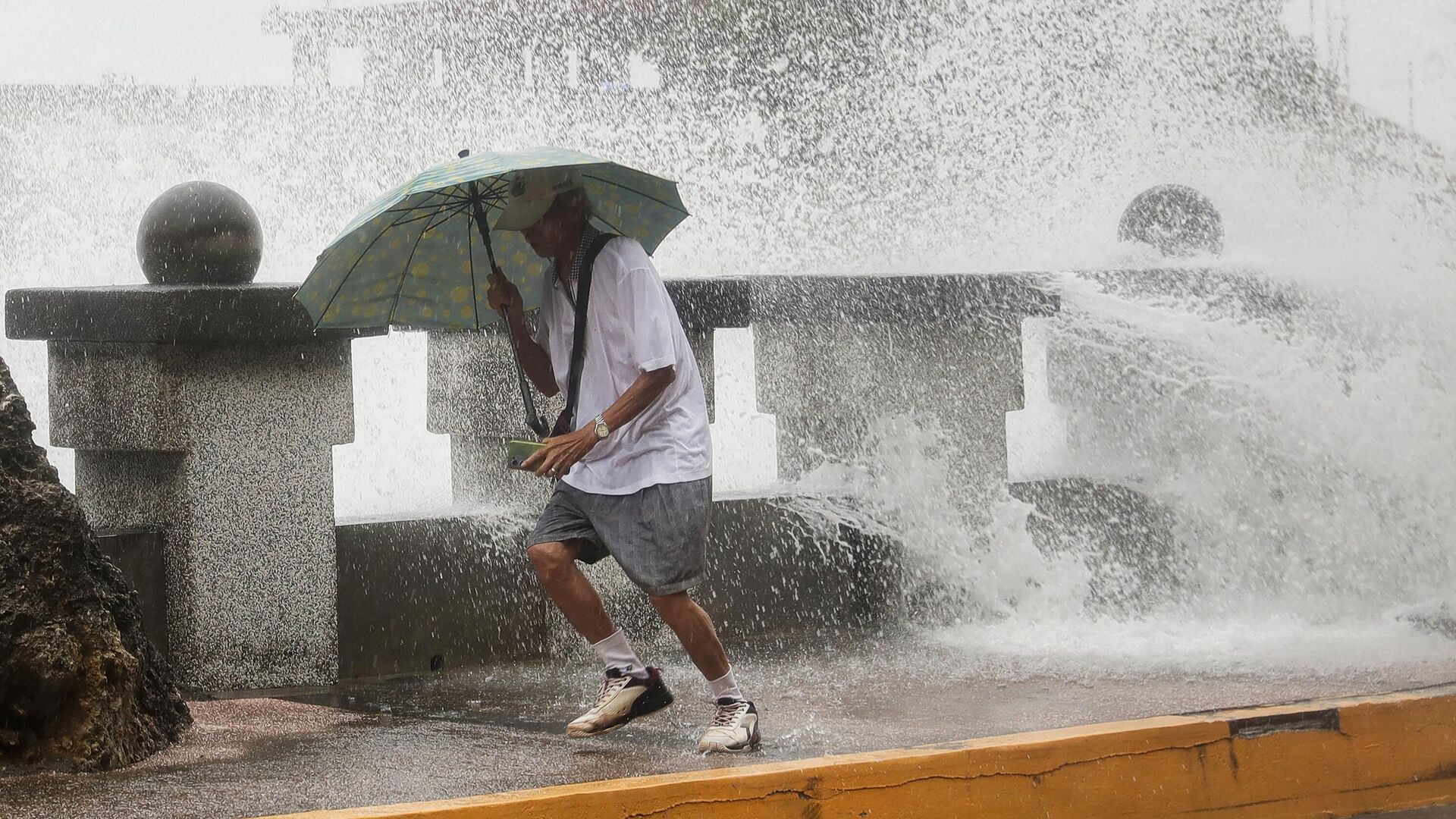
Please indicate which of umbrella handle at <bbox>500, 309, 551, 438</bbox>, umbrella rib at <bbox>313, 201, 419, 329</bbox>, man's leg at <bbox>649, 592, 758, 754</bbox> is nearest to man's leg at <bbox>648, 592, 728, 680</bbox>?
man's leg at <bbox>649, 592, 758, 754</bbox>

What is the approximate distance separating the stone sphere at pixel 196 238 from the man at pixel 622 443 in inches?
58.1

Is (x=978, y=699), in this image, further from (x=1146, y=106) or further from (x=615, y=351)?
(x=1146, y=106)

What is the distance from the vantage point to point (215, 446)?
5.02m

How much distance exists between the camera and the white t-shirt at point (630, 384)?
3.96m

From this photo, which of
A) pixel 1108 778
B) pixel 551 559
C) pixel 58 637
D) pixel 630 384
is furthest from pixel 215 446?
pixel 1108 778

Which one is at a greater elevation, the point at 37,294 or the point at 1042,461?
the point at 37,294

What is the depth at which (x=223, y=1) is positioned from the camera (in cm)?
1287

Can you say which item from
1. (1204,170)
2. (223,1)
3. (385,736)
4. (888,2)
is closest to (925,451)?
(385,736)

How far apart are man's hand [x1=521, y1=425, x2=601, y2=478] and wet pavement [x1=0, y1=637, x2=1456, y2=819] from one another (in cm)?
80

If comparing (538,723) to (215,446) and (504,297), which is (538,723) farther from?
(215,446)

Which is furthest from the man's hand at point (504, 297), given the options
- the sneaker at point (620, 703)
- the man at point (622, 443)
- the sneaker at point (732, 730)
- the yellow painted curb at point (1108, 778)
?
the yellow painted curb at point (1108, 778)

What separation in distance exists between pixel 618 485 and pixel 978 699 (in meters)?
1.61

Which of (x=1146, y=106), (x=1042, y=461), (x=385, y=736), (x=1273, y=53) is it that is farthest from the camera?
(x=1273, y=53)

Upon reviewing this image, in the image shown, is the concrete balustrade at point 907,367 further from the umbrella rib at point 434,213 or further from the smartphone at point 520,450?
the smartphone at point 520,450
